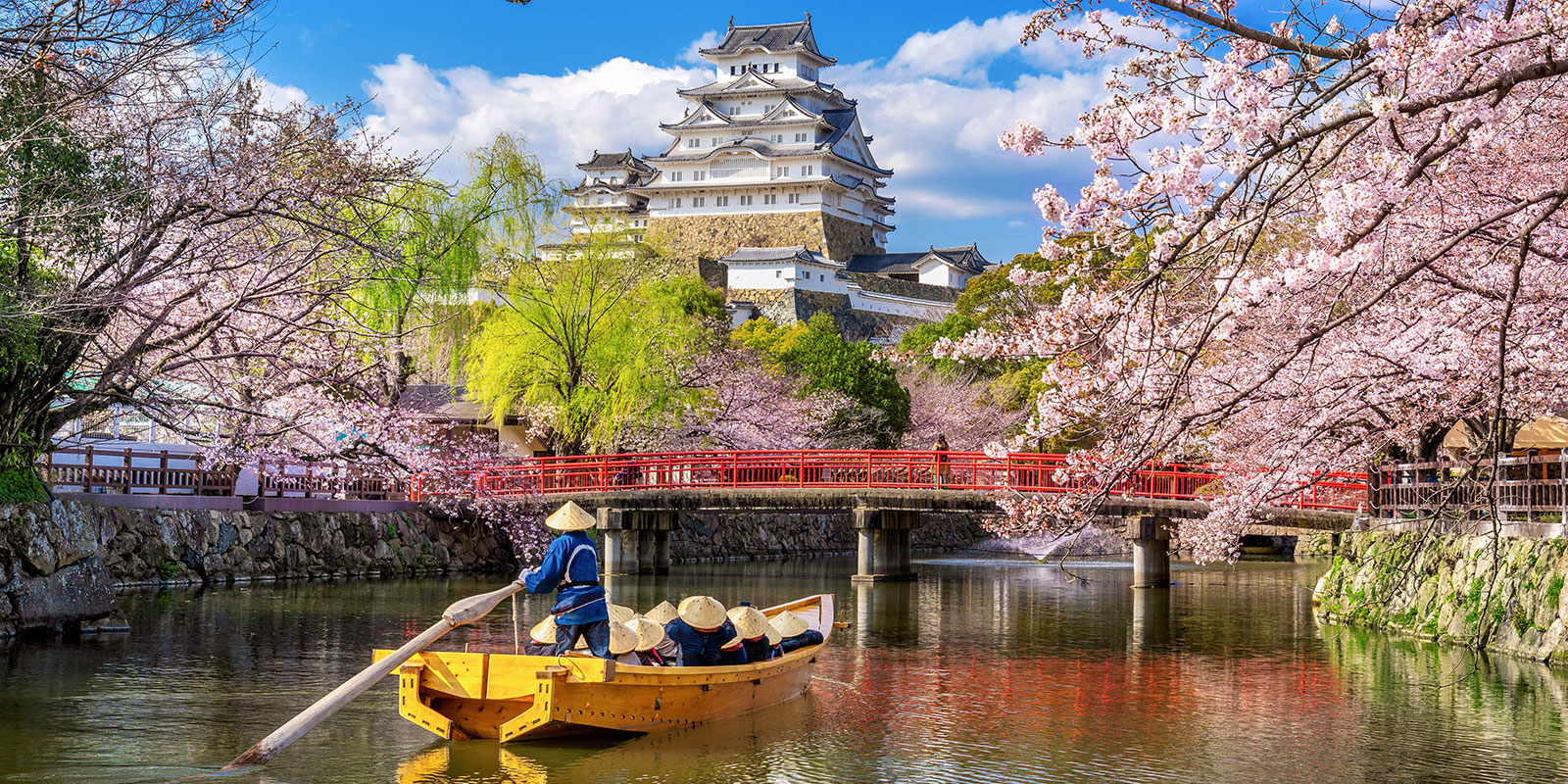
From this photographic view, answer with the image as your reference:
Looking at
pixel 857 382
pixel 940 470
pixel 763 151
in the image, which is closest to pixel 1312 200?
pixel 940 470

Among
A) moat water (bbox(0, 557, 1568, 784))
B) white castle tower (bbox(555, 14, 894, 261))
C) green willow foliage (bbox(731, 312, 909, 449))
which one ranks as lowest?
moat water (bbox(0, 557, 1568, 784))

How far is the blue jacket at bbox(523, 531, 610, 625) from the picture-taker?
9984 millimetres

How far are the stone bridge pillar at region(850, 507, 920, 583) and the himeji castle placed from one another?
36.0 meters

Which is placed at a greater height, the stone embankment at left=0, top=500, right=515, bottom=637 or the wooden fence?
the wooden fence

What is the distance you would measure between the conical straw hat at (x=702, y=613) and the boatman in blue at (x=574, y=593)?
2.30 ft

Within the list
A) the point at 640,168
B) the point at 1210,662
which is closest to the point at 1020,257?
the point at 1210,662

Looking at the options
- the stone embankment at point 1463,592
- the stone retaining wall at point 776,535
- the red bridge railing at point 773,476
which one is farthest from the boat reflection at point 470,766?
the stone retaining wall at point 776,535

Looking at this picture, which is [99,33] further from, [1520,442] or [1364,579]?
[1520,442]

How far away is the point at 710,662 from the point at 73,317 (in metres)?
7.11

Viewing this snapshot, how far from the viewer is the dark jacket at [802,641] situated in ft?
39.6

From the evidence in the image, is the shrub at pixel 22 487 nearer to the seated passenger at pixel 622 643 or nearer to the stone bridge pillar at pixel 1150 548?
the seated passenger at pixel 622 643

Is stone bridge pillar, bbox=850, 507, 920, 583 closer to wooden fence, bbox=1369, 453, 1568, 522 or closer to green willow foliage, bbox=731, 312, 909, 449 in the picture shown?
green willow foliage, bbox=731, 312, 909, 449

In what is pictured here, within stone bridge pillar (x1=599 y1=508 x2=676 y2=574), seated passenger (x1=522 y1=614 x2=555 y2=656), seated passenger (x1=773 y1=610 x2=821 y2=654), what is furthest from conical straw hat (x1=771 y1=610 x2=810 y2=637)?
stone bridge pillar (x1=599 y1=508 x2=676 y2=574)

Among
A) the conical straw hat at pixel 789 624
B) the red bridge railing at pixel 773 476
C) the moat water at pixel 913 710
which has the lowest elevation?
the moat water at pixel 913 710
